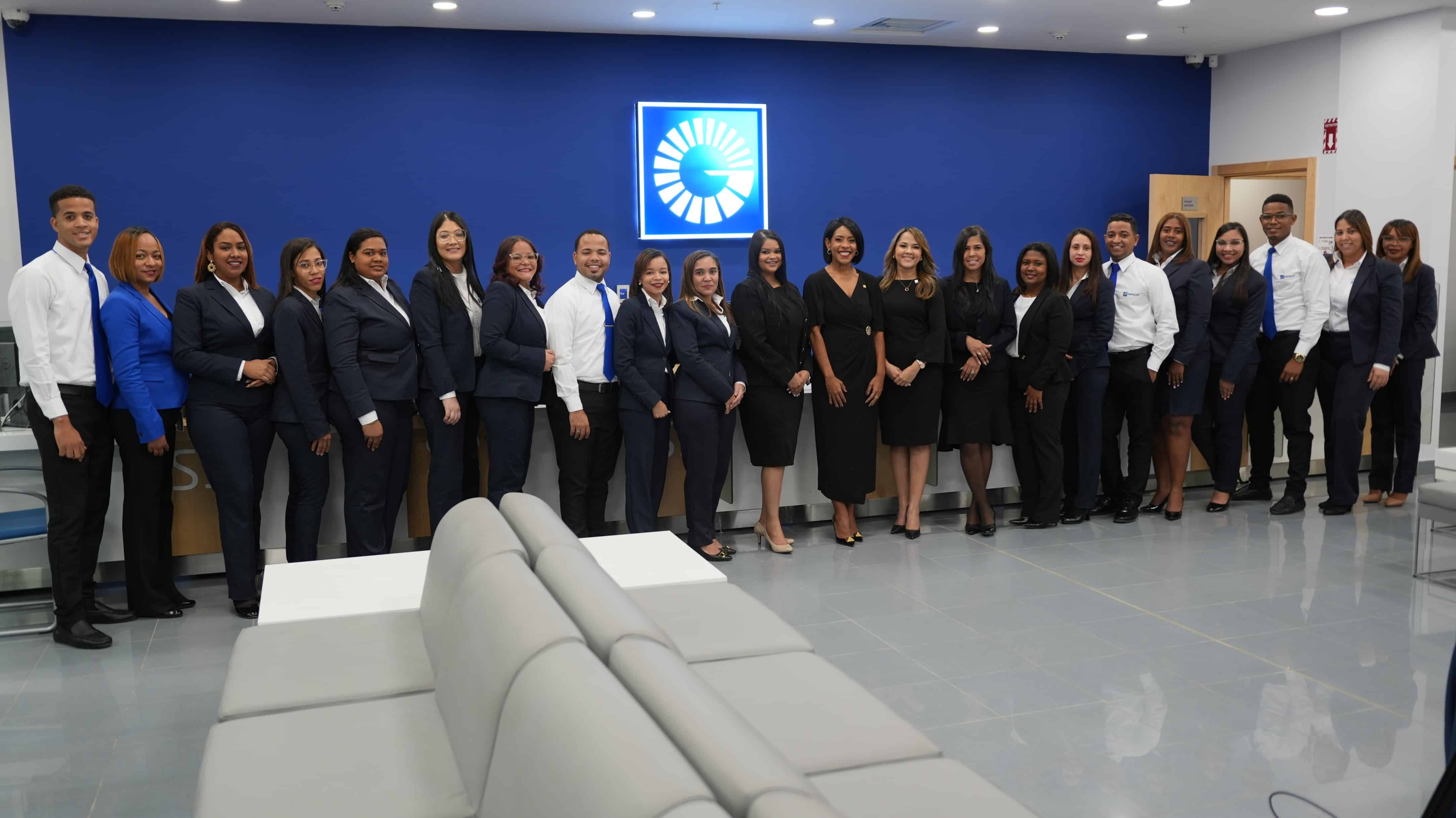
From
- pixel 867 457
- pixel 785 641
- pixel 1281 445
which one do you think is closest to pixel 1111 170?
pixel 1281 445

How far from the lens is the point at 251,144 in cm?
742

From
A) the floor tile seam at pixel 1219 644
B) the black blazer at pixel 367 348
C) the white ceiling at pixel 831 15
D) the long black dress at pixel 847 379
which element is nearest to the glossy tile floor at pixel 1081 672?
the floor tile seam at pixel 1219 644

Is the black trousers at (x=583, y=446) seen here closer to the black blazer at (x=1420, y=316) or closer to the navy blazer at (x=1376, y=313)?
the navy blazer at (x=1376, y=313)

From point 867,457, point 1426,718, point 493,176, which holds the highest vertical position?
point 493,176

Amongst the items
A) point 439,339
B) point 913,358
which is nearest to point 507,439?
point 439,339

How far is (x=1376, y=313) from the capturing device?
6191mm

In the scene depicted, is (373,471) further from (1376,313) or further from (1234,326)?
(1376,313)

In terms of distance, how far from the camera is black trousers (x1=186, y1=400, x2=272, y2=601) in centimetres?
455

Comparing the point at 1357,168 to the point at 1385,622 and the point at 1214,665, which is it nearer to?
the point at 1385,622

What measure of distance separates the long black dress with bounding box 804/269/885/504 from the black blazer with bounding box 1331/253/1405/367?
2.79 metres

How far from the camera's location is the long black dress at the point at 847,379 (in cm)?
561

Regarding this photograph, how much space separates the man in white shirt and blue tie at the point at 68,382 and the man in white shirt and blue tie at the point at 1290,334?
19.1 feet

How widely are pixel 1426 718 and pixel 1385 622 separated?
103 cm

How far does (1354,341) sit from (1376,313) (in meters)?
0.19
